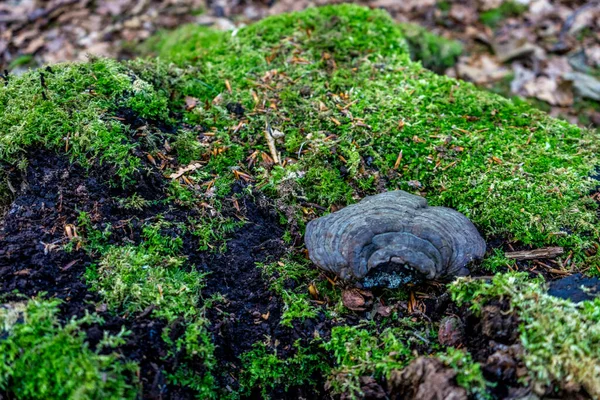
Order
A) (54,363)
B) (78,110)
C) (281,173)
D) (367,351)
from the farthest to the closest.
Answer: (281,173) < (78,110) < (367,351) < (54,363)

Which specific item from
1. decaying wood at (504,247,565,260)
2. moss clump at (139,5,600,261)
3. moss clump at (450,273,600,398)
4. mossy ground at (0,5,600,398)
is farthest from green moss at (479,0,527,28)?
moss clump at (450,273,600,398)

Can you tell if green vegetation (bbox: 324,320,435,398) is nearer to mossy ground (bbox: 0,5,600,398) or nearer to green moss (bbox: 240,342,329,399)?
mossy ground (bbox: 0,5,600,398)

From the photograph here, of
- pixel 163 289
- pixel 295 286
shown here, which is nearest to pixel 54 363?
pixel 163 289

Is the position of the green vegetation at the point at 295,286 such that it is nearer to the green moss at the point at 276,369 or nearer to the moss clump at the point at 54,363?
the green moss at the point at 276,369

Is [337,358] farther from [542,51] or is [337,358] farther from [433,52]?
[542,51]

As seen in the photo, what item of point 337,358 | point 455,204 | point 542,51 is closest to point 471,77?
point 542,51

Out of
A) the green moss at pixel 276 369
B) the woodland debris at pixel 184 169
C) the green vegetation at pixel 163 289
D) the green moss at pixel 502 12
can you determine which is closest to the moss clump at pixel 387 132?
the woodland debris at pixel 184 169

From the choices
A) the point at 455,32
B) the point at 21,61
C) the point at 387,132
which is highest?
the point at 21,61

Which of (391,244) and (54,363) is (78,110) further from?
(391,244)
